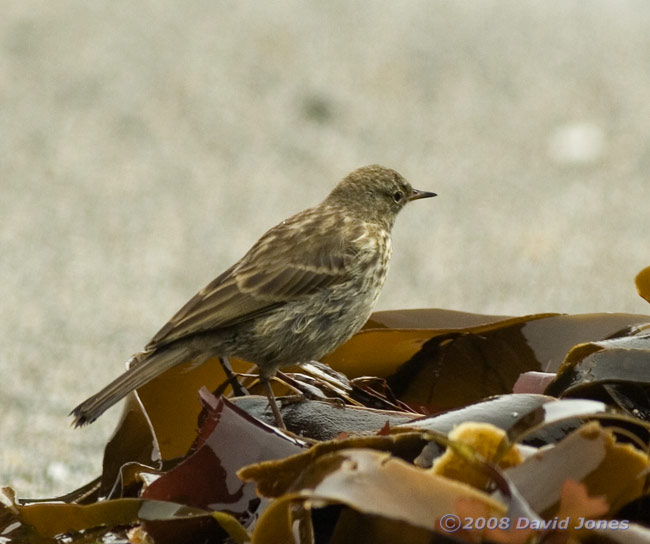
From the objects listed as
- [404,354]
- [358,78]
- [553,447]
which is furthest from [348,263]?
[358,78]

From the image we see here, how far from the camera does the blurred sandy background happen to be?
500 centimetres

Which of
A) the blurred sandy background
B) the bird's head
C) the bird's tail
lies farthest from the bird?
the blurred sandy background

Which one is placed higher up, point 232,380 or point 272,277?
point 272,277

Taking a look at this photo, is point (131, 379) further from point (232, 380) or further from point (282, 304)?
point (282, 304)

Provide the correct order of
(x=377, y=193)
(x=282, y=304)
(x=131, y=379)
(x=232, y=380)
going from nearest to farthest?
(x=131, y=379) < (x=232, y=380) < (x=282, y=304) < (x=377, y=193)

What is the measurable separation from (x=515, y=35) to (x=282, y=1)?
1.50m

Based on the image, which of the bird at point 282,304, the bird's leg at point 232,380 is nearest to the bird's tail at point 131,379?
the bird at point 282,304

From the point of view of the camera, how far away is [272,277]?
333 centimetres

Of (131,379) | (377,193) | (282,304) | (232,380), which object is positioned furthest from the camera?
(377,193)

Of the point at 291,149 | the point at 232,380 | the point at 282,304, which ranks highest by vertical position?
the point at 291,149

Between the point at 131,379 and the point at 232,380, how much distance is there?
0.28 m

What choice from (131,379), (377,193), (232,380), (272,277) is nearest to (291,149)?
(377,193)

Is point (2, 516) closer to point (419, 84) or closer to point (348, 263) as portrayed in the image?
point (348, 263)

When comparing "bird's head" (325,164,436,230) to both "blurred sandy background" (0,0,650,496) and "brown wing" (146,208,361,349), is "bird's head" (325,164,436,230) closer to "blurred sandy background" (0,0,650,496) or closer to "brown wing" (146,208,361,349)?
"brown wing" (146,208,361,349)
